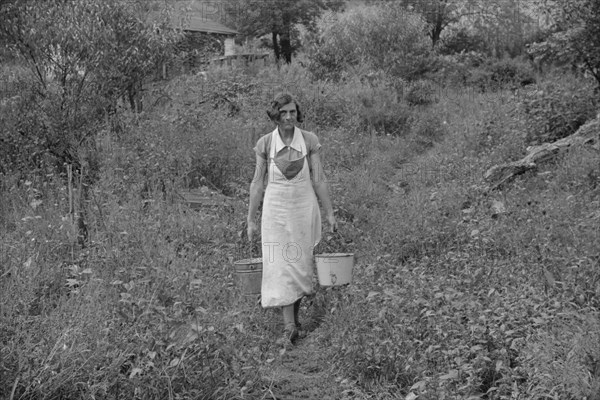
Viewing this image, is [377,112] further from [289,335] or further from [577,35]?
[289,335]

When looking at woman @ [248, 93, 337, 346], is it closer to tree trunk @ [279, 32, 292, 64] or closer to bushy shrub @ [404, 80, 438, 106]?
bushy shrub @ [404, 80, 438, 106]

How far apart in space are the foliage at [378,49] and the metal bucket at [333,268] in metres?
14.2

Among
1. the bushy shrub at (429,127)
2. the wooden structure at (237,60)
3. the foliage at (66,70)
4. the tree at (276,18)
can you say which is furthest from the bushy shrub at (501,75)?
the tree at (276,18)

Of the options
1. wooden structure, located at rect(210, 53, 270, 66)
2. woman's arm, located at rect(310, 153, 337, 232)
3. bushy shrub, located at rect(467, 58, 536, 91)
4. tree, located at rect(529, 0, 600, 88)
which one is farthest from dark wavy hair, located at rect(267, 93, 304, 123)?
wooden structure, located at rect(210, 53, 270, 66)

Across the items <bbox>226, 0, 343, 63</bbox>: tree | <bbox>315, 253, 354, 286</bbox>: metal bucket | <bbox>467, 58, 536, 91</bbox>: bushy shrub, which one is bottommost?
<bbox>315, 253, 354, 286</bbox>: metal bucket

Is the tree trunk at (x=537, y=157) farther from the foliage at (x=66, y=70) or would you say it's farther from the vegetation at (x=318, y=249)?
the foliage at (x=66, y=70)

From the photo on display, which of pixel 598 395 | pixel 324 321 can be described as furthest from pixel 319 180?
pixel 598 395

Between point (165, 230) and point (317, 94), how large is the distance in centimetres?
879

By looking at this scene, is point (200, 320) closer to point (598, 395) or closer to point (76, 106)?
point (598, 395)

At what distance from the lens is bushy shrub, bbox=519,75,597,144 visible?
33.3ft

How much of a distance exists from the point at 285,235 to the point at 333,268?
43cm

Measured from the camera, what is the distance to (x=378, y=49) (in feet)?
68.8

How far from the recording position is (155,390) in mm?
3750

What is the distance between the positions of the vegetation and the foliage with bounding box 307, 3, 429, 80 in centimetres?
705
